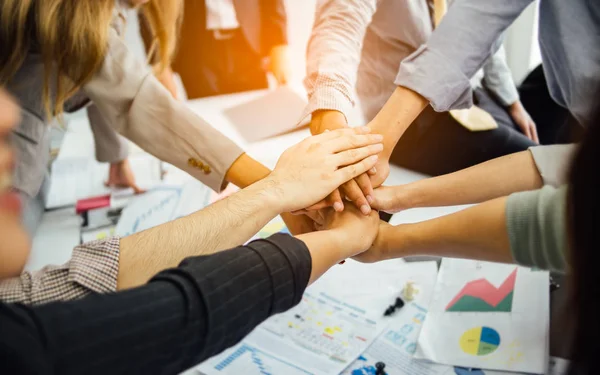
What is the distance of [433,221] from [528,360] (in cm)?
26

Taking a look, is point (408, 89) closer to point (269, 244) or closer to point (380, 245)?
point (380, 245)

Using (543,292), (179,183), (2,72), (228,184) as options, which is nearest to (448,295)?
(543,292)

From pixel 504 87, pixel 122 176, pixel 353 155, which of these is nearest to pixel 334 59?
pixel 353 155

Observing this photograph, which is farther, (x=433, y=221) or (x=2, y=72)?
(x=2, y=72)

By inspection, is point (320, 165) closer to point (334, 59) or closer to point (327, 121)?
point (327, 121)

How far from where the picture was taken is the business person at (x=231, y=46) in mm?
1379

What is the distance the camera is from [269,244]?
55cm

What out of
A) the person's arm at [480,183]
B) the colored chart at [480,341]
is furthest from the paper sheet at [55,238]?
the colored chart at [480,341]

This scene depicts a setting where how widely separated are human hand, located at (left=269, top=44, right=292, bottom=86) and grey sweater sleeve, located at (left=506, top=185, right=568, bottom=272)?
893 mm

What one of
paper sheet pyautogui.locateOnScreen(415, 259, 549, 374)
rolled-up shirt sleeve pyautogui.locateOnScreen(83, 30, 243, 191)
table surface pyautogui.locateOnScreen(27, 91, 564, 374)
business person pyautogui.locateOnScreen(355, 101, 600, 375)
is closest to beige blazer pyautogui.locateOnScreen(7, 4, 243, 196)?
rolled-up shirt sleeve pyautogui.locateOnScreen(83, 30, 243, 191)

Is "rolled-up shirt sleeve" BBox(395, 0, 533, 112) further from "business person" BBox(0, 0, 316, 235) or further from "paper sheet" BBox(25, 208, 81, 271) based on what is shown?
"paper sheet" BBox(25, 208, 81, 271)

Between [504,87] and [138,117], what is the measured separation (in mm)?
778

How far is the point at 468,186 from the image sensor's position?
760mm

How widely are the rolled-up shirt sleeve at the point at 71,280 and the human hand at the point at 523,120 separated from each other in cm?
86
